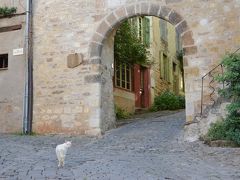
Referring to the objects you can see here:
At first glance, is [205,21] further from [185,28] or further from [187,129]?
[187,129]

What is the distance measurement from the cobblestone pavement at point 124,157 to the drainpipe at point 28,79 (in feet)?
2.33

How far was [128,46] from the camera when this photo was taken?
16.2 meters

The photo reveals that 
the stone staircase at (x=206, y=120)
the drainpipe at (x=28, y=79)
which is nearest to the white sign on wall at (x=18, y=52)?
the drainpipe at (x=28, y=79)

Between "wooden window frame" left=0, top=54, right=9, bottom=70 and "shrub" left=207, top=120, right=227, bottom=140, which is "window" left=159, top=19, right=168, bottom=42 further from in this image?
"shrub" left=207, top=120, right=227, bottom=140

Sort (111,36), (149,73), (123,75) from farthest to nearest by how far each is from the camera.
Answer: (149,73), (123,75), (111,36)

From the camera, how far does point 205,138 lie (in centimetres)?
941

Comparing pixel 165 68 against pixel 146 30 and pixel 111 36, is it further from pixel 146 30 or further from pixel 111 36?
pixel 111 36

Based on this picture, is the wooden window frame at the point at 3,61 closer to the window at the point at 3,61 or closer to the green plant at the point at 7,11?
the window at the point at 3,61

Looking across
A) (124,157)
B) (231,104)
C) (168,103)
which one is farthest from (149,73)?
(124,157)

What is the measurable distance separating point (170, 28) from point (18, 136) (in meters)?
13.2

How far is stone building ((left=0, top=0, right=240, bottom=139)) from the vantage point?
417 inches

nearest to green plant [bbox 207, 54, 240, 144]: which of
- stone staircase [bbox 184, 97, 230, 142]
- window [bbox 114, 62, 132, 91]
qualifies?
stone staircase [bbox 184, 97, 230, 142]

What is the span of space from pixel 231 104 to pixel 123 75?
28.4 ft

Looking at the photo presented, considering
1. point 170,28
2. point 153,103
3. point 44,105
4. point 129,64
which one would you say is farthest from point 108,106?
point 170,28
